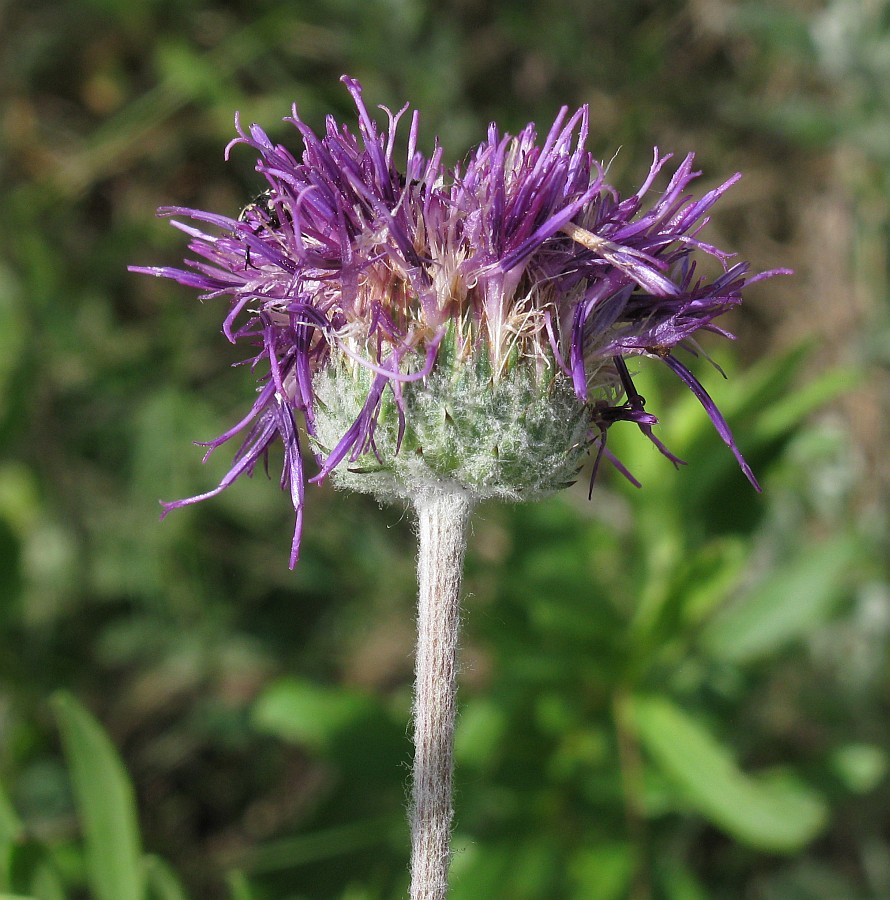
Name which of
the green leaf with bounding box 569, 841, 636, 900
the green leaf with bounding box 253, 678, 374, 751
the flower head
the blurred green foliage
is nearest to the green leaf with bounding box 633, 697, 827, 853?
the blurred green foliage

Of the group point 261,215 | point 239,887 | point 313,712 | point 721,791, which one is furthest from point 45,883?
point 721,791

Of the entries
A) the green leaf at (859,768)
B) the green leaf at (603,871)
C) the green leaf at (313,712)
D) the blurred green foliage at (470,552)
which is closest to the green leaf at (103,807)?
the blurred green foliage at (470,552)

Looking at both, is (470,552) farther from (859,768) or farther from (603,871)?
(859,768)

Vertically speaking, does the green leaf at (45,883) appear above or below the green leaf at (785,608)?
below

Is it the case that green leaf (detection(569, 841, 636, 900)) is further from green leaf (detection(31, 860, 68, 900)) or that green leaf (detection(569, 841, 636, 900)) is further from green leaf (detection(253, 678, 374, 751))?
green leaf (detection(31, 860, 68, 900))

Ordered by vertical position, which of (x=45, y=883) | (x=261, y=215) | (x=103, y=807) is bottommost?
(x=45, y=883)

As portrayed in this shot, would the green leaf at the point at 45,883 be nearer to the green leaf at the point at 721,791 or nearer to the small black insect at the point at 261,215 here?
the small black insect at the point at 261,215
